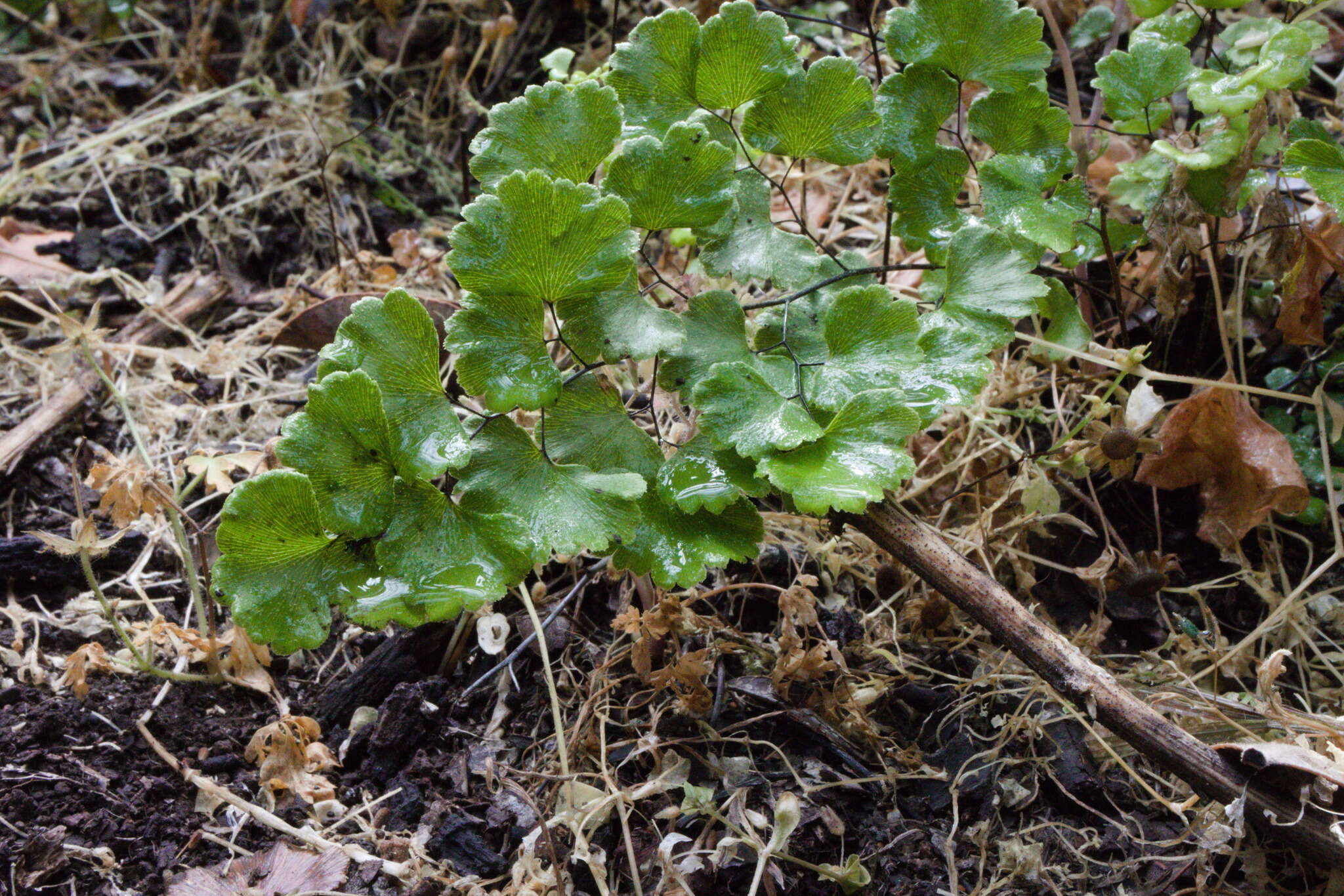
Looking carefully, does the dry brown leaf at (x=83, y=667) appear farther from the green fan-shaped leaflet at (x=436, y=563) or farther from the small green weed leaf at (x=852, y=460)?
the small green weed leaf at (x=852, y=460)

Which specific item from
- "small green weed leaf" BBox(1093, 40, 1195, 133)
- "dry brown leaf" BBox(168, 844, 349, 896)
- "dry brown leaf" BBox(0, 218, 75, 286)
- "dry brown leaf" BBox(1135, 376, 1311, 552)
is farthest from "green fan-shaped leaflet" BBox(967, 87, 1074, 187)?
"dry brown leaf" BBox(0, 218, 75, 286)

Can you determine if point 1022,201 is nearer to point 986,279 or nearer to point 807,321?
point 986,279

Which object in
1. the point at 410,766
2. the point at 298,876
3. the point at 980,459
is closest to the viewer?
the point at 298,876

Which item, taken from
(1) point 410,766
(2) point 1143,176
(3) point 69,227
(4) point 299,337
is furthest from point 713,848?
(3) point 69,227

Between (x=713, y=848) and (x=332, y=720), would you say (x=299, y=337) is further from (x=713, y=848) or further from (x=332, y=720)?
(x=713, y=848)

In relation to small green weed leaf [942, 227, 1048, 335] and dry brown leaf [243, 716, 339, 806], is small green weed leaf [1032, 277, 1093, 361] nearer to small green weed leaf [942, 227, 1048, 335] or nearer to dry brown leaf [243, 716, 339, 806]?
small green weed leaf [942, 227, 1048, 335]

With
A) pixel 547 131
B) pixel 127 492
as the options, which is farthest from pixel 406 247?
pixel 547 131

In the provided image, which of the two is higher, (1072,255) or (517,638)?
(1072,255)
